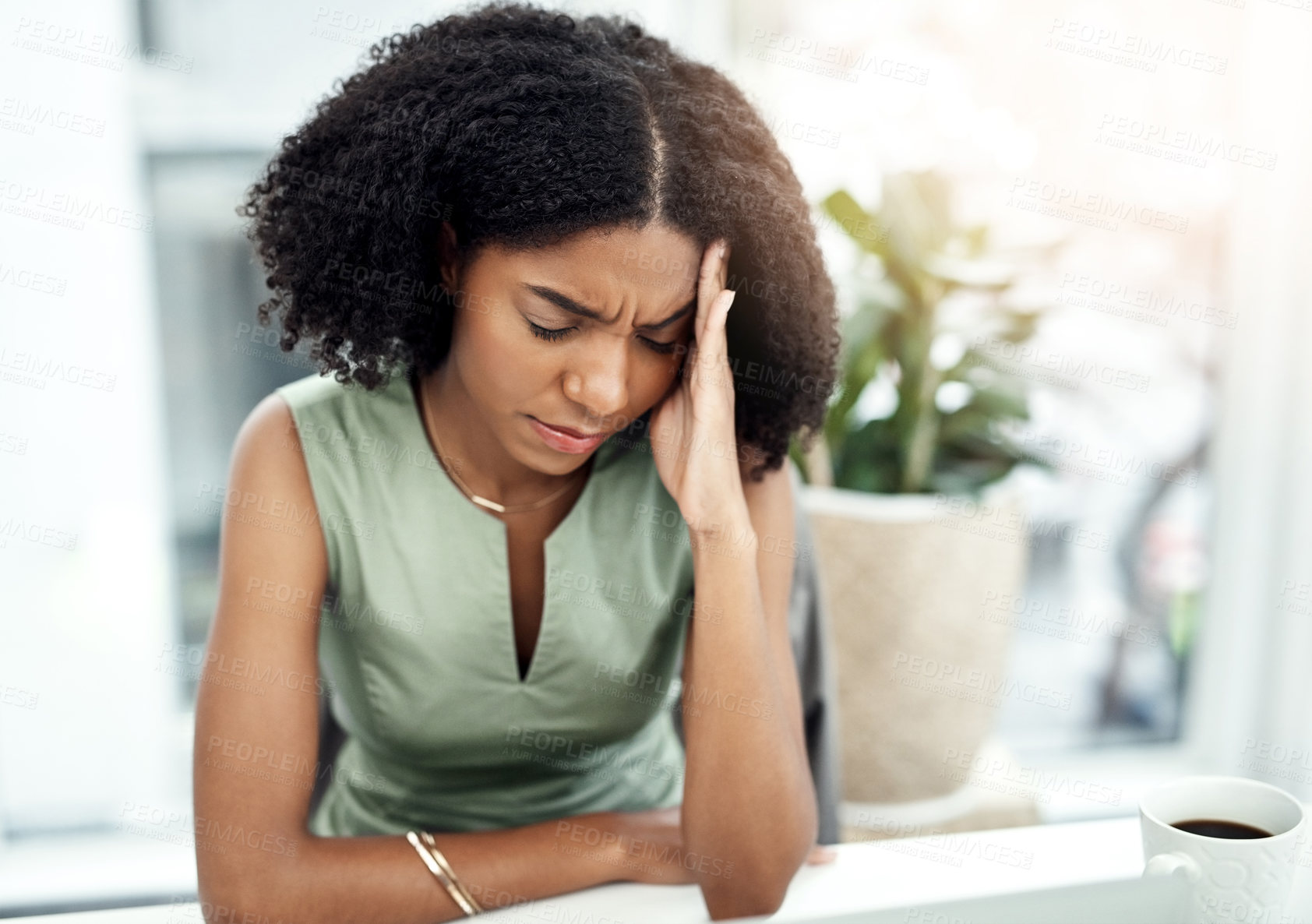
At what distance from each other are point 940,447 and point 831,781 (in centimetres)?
84

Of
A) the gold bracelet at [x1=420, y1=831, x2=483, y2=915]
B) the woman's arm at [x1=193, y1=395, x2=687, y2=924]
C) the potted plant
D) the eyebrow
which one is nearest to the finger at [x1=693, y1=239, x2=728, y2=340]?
the eyebrow

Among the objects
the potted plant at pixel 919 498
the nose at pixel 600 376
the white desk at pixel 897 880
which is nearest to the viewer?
the white desk at pixel 897 880

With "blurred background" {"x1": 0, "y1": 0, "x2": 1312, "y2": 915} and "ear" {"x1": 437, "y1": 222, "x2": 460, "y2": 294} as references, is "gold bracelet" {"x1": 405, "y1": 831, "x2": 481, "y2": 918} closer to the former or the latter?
"ear" {"x1": 437, "y1": 222, "x2": 460, "y2": 294}

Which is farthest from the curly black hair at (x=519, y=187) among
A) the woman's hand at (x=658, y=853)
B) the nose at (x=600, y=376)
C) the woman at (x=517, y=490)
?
the woman's hand at (x=658, y=853)

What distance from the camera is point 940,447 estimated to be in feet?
6.78

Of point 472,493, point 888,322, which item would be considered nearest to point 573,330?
point 472,493

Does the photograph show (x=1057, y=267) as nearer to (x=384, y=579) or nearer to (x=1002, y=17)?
(x=1002, y=17)

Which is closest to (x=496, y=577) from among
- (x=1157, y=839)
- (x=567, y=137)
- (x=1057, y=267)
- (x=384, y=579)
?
(x=384, y=579)

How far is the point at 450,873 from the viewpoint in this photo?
98 centimetres

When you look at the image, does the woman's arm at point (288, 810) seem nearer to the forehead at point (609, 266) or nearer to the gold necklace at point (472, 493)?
the gold necklace at point (472, 493)

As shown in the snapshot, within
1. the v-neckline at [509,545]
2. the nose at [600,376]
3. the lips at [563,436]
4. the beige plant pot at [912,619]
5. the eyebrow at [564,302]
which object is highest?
the eyebrow at [564,302]

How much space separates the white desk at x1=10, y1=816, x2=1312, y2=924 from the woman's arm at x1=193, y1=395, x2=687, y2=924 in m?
0.04

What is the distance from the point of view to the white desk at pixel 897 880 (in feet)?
2.89

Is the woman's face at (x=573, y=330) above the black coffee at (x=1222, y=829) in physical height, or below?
above
